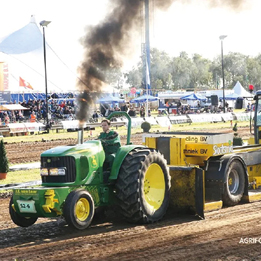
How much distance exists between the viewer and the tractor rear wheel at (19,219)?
8.17 m

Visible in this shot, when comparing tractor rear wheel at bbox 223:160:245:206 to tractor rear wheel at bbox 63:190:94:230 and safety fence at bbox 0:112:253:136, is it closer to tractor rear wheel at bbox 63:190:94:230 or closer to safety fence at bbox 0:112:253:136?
tractor rear wheel at bbox 63:190:94:230

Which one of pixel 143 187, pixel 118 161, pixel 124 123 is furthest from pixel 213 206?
pixel 124 123

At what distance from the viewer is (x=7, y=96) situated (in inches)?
1436

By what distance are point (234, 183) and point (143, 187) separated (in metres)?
2.88

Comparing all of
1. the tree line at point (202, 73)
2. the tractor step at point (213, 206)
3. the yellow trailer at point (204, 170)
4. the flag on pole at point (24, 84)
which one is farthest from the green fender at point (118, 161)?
the tree line at point (202, 73)

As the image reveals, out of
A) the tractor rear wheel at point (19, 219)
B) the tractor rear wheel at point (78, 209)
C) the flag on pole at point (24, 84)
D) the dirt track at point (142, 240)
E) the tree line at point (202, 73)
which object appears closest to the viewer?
the dirt track at point (142, 240)

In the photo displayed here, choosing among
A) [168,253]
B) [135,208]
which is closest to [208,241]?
[168,253]

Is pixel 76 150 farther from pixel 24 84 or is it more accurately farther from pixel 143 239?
pixel 24 84

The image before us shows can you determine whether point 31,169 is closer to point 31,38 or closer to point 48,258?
point 48,258

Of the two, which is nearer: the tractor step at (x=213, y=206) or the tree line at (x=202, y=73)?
the tractor step at (x=213, y=206)

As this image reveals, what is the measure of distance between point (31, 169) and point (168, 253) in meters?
9.72

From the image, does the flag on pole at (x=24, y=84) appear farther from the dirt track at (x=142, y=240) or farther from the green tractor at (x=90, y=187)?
the green tractor at (x=90, y=187)

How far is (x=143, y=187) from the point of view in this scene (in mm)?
8414

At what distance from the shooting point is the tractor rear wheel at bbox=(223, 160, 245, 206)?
10.0m
